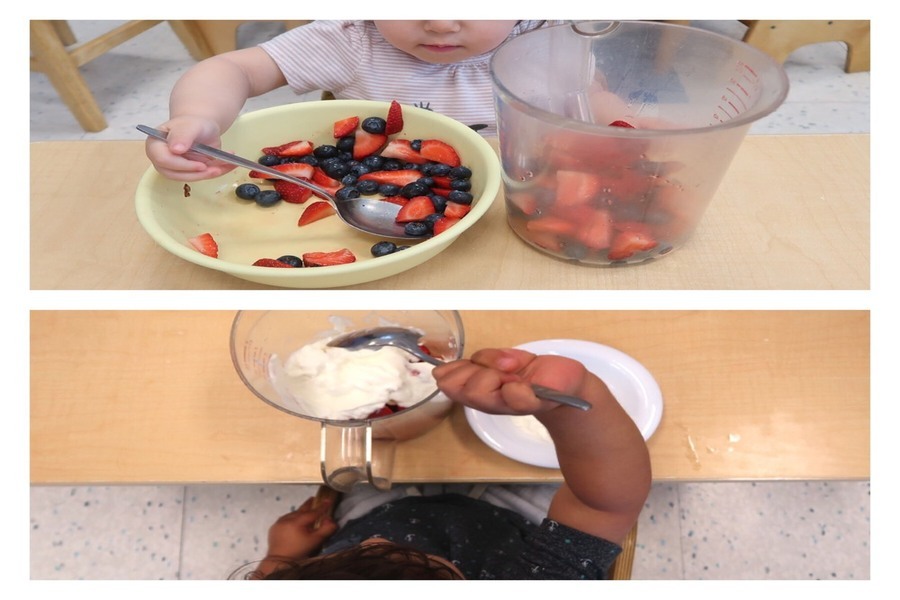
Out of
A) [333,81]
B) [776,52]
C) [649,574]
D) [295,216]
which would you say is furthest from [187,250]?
[776,52]

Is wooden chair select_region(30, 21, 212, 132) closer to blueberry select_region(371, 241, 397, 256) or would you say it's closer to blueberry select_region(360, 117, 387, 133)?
blueberry select_region(360, 117, 387, 133)

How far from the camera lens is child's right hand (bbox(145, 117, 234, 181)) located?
65 cm

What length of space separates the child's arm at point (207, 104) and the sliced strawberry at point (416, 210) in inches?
7.3

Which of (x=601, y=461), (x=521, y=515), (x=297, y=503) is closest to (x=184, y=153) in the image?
(x=601, y=461)

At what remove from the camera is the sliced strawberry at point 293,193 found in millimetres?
706

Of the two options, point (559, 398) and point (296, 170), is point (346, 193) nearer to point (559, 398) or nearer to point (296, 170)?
point (296, 170)

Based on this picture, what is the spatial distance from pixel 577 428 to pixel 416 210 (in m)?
0.25

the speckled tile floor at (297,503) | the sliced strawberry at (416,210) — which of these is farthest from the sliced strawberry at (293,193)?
the speckled tile floor at (297,503)

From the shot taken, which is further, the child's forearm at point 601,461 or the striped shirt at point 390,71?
the striped shirt at point 390,71

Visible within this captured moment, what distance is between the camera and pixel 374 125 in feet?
2.51

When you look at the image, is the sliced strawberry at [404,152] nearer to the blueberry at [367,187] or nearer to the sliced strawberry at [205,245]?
the blueberry at [367,187]

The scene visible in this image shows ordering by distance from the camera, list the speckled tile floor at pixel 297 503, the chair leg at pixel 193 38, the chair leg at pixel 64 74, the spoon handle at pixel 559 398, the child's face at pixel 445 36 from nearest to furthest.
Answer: the spoon handle at pixel 559 398
the child's face at pixel 445 36
the speckled tile floor at pixel 297 503
the chair leg at pixel 64 74
the chair leg at pixel 193 38

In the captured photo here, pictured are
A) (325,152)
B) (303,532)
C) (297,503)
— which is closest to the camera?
(325,152)

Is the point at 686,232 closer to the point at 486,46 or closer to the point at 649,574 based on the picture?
the point at 486,46
